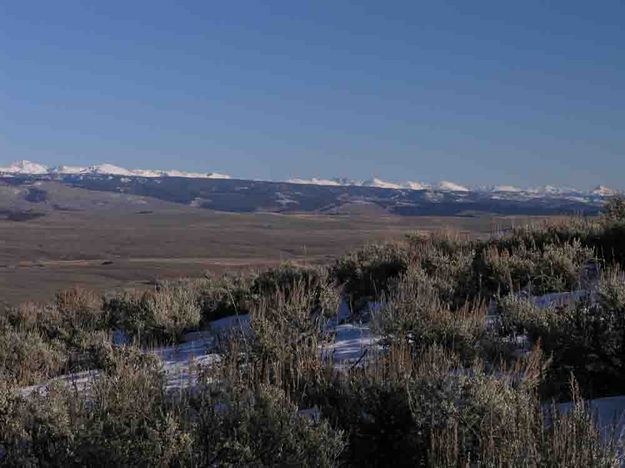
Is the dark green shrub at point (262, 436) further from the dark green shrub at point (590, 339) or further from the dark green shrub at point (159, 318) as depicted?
the dark green shrub at point (159, 318)

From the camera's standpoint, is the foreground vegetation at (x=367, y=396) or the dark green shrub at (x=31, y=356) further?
the dark green shrub at (x=31, y=356)

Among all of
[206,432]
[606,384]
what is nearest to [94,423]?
[206,432]

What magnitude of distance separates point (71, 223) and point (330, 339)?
150 meters

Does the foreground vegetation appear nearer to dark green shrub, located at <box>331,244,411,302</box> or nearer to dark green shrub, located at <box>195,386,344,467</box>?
dark green shrub, located at <box>195,386,344,467</box>

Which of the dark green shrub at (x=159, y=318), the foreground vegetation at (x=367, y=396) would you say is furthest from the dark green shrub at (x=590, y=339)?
the dark green shrub at (x=159, y=318)

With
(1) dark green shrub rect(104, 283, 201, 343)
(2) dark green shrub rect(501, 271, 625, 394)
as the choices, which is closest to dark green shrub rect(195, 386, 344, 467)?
(2) dark green shrub rect(501, 271, 625, 394)

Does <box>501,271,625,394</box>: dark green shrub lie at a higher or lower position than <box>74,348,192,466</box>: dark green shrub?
higher

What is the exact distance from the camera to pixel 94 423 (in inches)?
159

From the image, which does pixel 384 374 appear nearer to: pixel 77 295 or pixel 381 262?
pixel 381 262

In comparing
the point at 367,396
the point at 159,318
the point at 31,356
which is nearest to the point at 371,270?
the point at 159,318

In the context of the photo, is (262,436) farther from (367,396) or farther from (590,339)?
(590,339)

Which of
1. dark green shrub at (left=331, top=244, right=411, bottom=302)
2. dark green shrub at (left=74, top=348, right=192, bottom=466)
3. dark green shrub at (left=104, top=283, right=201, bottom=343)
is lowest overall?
dark green shrub at (left=104, top=283, right=201, bottom=343)

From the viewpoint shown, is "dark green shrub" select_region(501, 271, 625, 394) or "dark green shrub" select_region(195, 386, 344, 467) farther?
"dark green shrub" select_region(501, 271, 625, 394)

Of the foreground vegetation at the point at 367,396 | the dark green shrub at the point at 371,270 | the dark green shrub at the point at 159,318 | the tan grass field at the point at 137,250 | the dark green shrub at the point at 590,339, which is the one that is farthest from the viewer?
the tan grass field at the point at 137,250
